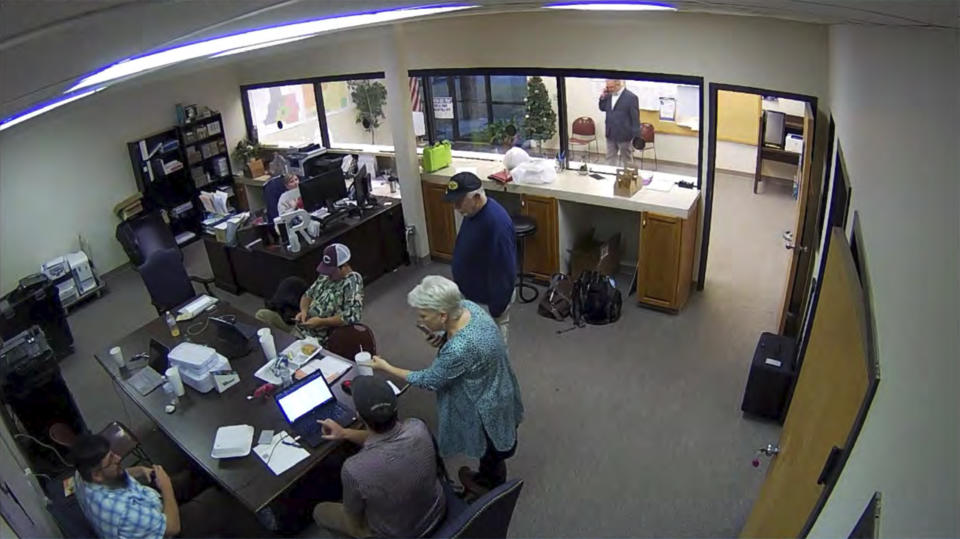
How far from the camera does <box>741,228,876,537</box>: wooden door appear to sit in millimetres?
1830

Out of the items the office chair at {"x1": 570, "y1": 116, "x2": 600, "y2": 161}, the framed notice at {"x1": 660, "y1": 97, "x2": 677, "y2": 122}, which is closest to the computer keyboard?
the office chair at {"x1": 570, "y1": 116, "x2": 600, "y2": 161}

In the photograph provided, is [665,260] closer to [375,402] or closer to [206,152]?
[375,402]

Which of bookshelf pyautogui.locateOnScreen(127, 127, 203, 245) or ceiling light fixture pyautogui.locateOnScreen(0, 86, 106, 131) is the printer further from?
ceiling light fixture pyautogui.locateOnScreen(0, 86, 106, 131)

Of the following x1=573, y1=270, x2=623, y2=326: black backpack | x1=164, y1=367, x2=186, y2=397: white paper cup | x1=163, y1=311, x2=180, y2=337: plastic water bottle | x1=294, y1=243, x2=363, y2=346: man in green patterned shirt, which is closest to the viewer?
x1=164, y1=367, x2=186, y2=397: white paper cup

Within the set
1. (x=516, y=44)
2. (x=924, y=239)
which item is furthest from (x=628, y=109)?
(x=924, y=239)

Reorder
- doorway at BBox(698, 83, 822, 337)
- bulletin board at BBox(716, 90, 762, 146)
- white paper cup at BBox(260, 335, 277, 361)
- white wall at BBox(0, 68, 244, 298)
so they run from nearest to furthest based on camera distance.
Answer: white paper cup at BBox(260, 335, 277, 361) → doorway at BBox(698, 83, 822, 337) → white wall at BBox(0, 68, 244, 298) → bulletin board at BBox(716, 90, 762, 146)

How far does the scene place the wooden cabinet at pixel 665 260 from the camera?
18.2 ft

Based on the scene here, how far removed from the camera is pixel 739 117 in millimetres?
8977

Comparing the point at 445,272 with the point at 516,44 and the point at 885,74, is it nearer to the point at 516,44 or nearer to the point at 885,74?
the point at 516,44

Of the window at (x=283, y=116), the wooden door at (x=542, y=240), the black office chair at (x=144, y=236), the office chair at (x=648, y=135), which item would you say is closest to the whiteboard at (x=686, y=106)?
the office chair at (x=648, y=135)

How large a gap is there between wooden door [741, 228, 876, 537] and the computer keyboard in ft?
11.8

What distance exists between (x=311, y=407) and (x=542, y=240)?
11.5 ft

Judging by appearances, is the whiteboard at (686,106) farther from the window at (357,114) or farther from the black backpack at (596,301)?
the window at (357,114)

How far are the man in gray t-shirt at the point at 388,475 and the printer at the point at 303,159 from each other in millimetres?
5129
